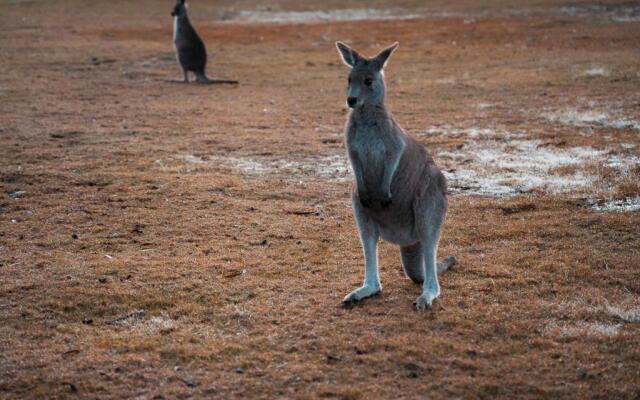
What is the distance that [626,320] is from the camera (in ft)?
14.0

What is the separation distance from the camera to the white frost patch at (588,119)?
9203mm

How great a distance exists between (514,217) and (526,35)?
14447 millimetres

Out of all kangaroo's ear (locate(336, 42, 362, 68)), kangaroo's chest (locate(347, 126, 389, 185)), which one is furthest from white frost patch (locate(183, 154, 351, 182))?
kangaroo's chest (locate(347, 126, 389, 185))

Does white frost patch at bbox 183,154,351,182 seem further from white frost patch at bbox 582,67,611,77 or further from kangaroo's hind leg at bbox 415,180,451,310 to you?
white frost patch at bbox 582,67,611,77

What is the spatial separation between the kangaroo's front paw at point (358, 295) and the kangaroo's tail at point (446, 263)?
0.56 m

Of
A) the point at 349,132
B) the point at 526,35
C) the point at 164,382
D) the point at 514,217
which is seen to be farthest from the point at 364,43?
the point at 164,382

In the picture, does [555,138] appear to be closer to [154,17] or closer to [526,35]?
[526,35]

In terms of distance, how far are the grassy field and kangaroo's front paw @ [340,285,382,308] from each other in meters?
0.07

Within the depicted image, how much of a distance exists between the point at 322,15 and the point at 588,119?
65.1ft

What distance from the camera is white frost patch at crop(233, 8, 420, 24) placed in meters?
26.5

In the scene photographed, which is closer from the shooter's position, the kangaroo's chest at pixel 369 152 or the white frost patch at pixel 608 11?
the kangaroo's chest at pixel 369 152

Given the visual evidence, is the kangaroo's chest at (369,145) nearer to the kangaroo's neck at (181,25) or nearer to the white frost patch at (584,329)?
the white frost patch at (584,329)

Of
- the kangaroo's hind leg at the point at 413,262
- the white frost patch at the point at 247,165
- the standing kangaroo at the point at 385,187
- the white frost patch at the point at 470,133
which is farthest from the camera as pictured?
the white frost patch at the point at 470,133

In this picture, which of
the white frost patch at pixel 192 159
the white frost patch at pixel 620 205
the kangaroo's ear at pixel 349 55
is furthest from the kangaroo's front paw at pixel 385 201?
the white frost patch at pixel 192 159
